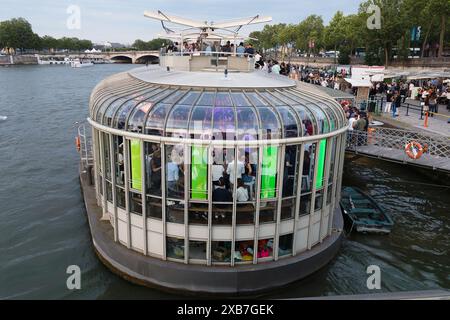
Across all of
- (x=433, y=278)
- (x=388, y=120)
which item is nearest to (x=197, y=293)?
(x=433, y=278)

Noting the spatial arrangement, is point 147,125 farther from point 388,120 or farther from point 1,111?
point 1,111

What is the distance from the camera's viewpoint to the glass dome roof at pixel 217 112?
11664 mm

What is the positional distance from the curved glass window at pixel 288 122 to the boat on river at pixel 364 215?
6961 millimetres

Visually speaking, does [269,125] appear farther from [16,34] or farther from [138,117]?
[16,34]

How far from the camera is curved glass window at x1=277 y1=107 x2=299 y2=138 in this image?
1198 centimetres

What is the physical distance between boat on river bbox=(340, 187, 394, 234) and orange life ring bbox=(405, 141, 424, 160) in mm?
2861

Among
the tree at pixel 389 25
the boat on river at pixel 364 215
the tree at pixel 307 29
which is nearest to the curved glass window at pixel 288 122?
the boat on river at pixel 364 215

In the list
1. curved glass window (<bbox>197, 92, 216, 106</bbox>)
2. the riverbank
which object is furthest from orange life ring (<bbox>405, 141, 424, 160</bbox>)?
the riverbank

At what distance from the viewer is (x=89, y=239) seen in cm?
1686

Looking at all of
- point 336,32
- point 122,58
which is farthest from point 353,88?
point 122,58

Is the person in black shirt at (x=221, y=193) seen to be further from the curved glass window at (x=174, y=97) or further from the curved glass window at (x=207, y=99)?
the curved glass window at (x=174, y=97)

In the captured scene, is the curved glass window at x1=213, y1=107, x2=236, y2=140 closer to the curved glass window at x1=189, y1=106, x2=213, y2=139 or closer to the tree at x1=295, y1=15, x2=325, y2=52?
the curved glass window at x1=189, y1=106, x2=213, y2=139

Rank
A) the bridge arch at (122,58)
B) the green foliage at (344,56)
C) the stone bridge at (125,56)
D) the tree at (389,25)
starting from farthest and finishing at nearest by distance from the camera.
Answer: the bridge arch at (122,58), the stone bridge at (125,56), the green foliage at (344,56), the tree at (389,25)
